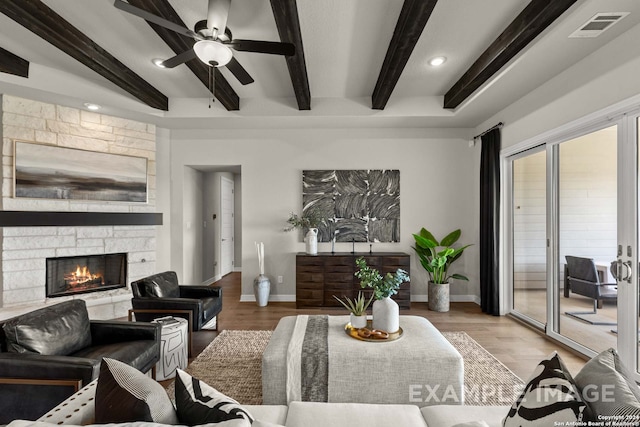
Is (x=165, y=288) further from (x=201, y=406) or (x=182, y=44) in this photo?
(x=201, y=406)

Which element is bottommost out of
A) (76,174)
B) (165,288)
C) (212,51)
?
(165,288)

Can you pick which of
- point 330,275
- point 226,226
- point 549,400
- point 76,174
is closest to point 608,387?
point 549,400

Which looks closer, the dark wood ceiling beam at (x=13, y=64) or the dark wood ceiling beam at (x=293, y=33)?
the dark wood ceiling beam at (x=293, y=33)

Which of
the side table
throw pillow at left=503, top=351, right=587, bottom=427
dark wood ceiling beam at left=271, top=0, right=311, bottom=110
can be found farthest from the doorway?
throw pillow at left=503, top=351, right=587, bottom=427

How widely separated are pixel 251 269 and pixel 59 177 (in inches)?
113

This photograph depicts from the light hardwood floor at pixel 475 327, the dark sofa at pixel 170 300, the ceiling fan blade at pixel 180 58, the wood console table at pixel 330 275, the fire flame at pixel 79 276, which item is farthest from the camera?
the wood console table at pixel 330 275

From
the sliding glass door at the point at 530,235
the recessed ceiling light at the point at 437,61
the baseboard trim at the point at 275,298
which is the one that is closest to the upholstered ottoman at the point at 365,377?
the sliding glass door at the point at 530,235

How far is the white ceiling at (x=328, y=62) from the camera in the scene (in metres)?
2.56

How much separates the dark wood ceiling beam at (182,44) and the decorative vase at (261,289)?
8.44 ft

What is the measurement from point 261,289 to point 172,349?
2.13 metres

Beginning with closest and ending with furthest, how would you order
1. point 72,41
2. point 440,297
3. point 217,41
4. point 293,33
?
point 217,41 < point 293,33 < point 72,41 < point 440,297

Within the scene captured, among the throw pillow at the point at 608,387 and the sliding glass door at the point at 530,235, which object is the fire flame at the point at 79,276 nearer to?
the throw pillow at the point at 608,387

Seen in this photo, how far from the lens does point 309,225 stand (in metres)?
5.00

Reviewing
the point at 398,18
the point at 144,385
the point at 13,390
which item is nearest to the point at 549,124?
the point at 398,18
